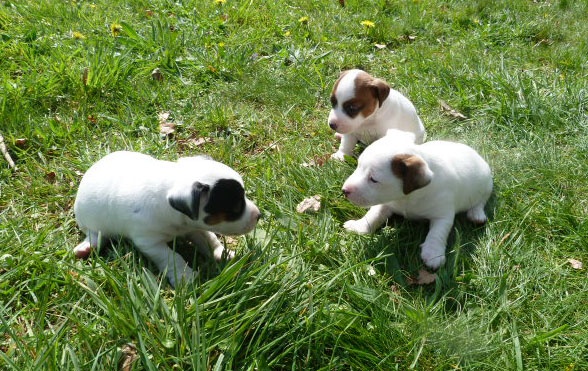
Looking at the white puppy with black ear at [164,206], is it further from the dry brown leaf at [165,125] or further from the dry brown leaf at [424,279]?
the dry brown leaf at [165,125]

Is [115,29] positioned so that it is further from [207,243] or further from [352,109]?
[207,243]

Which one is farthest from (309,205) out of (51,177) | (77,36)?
(77,36)

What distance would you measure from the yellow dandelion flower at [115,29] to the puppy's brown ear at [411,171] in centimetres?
384

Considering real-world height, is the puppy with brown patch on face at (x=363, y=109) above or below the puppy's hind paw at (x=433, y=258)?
above

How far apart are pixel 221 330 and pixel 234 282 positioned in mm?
259

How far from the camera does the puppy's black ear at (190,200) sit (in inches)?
109

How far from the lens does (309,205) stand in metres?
3.70

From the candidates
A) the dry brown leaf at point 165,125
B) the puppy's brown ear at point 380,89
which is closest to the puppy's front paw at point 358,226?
the puppy's brown ear at point 380,89

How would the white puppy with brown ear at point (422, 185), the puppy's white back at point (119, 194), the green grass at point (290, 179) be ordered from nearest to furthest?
1. the green grass at point (290, 179)
2. the puppy's white back at point (119, 194)
3. the white puppy with brown ear at point (422, 185)

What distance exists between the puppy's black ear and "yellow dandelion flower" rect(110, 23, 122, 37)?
3512 millimetres

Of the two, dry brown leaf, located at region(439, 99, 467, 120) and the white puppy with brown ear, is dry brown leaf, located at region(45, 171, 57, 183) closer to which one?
the white puppy with brown ear

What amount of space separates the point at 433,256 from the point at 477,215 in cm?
61

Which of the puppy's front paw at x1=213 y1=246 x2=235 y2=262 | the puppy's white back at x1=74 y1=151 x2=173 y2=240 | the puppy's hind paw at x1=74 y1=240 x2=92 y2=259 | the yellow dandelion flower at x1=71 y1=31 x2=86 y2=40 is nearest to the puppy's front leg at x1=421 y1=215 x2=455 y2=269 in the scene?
the puppy's front paw at x1=213 y1=246 x2=235 y2=262

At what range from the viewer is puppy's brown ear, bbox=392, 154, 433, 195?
3.08m
